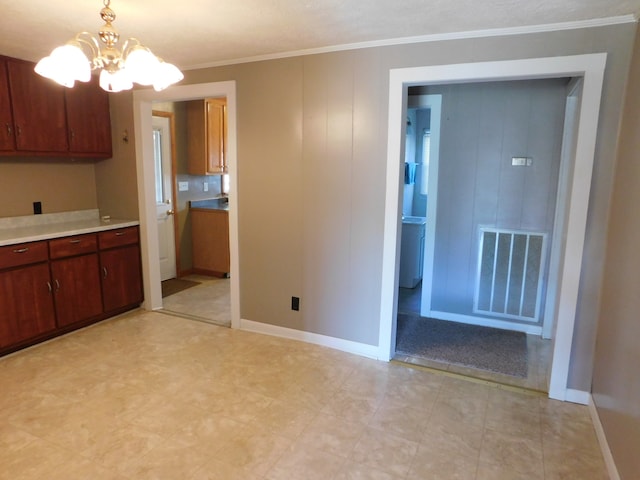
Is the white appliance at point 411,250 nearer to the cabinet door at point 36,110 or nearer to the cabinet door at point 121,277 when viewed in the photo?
the cabinet door at point 121,277

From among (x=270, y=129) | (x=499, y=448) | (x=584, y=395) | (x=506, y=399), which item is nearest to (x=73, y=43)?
(x=270, y=129)

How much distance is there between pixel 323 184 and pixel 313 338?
50.4 inches

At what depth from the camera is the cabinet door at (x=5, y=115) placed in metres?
3.26

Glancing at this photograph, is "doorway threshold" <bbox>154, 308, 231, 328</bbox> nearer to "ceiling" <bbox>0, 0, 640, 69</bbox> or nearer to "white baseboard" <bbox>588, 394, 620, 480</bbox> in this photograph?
"ceiling" <bbox>0, 0, 640, 69</bbox>

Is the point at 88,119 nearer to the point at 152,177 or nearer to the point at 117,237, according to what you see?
the point at 152,177

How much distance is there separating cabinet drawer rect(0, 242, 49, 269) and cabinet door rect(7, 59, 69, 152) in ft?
2.80

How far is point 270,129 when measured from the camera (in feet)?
11.1

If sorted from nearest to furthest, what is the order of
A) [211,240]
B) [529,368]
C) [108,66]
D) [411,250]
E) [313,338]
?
[108,66] < [529,368] < [313,338] < [411,250] < [211,240]

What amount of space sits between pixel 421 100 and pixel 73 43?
9.65ft

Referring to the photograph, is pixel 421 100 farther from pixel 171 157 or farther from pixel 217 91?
pixel 171 157

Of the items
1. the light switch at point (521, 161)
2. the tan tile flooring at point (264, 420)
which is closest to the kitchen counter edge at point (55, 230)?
the tan tile flooring at point (264, 420)

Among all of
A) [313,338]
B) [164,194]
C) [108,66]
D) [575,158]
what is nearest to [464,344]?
[313,338]

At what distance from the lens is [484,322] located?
156 inches

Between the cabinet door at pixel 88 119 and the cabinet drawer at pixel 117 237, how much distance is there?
789 millimetres
